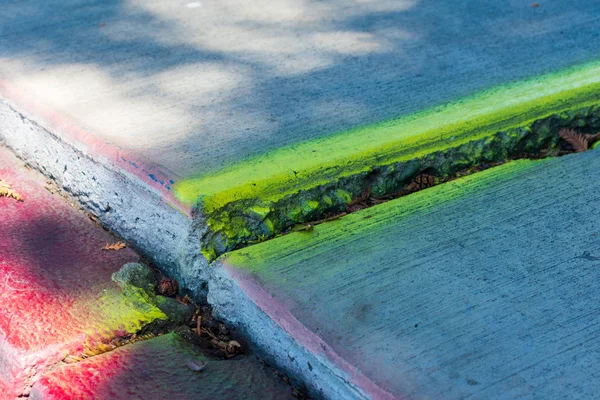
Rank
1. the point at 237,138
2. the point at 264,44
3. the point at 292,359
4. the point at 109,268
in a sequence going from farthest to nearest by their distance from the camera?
the point at 264,44 → the point at 237,138 → the point at 109,268 → the point at 292,359

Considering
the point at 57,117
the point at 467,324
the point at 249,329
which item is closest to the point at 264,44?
the point at 57,117

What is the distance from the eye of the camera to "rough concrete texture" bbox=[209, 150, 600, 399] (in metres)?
1.06

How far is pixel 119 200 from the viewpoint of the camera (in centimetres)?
161

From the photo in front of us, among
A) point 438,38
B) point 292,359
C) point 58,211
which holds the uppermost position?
point 438,38

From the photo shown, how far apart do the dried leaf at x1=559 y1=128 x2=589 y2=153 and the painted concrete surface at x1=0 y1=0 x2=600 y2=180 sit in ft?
0.84

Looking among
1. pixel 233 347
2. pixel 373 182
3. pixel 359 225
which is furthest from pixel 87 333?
pixel 373 182

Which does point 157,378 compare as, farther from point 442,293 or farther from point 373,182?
point 373,182

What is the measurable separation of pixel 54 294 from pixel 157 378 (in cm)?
33

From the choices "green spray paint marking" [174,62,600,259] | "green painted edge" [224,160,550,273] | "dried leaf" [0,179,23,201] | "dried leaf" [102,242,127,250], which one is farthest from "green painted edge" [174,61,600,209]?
"dried leaf" [0,179,23,201]

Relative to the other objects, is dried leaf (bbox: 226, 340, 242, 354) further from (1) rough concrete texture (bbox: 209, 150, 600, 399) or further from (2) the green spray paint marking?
(2) the green spray paint marking

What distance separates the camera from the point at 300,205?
4.94 feet

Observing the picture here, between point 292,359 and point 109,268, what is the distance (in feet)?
1.71

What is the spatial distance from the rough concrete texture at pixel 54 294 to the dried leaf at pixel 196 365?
0.15 metres

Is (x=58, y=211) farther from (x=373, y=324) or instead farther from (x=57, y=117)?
(x=373, y=324)
